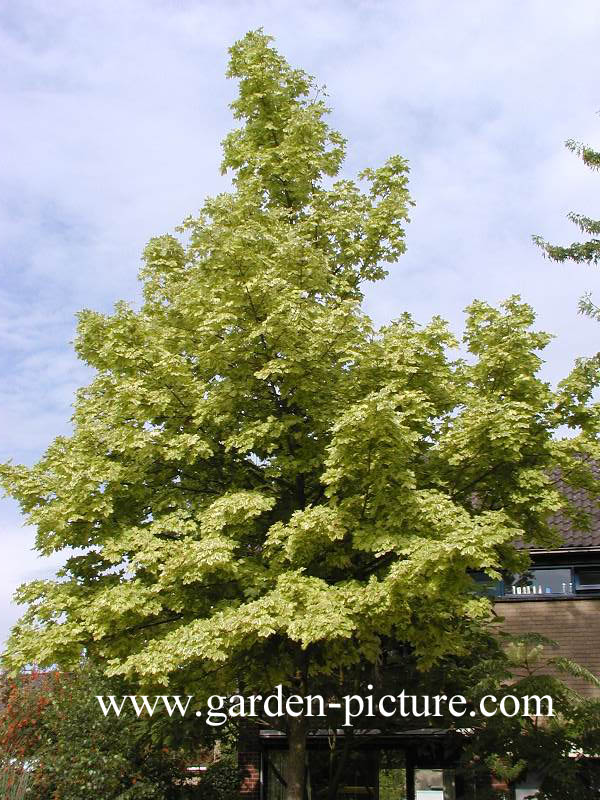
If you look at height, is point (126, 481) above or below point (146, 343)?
below

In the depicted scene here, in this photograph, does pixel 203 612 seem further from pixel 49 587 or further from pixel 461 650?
pixel 461 650

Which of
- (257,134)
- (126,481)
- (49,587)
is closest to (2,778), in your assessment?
(49,587)

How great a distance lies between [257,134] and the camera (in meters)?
15.7

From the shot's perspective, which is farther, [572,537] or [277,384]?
[572,537]

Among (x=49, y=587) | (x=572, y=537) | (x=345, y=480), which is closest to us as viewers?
(x=345, y=480)

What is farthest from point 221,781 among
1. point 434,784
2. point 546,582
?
point 546,582

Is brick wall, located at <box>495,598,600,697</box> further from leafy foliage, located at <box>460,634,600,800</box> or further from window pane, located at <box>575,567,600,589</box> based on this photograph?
leafy foliage, located at <box>460,634,600,800</box>

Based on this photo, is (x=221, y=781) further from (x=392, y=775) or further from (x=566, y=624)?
(x=566, y=624)

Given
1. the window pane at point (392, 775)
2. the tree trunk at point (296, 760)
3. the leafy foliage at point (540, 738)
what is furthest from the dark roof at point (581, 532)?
the tree trunk at point (296, 760)

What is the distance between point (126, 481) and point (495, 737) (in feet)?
25.4

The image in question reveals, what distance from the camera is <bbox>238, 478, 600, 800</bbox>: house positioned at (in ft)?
56.5

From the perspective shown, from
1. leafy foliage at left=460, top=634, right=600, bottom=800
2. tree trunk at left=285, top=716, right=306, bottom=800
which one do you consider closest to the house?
leafy foliage at left=460, top=634, right=600, bottom=800

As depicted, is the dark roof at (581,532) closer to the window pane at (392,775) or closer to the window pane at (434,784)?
the window pane at (434,784)

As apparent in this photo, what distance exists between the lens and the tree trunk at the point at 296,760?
480 inches
